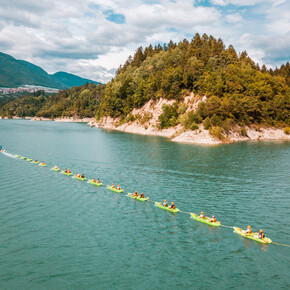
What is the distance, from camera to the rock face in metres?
105

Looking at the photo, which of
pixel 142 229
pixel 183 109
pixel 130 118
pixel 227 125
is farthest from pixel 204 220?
pixel 130 118

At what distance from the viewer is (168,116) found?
134 m

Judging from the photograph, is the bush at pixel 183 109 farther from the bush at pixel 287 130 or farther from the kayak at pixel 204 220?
the kayak at pixel 204 220

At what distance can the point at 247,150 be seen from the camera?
281 ft

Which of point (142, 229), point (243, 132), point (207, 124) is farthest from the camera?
point (243, 132)

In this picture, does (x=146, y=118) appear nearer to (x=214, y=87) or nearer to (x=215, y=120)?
(x=214, y=87)

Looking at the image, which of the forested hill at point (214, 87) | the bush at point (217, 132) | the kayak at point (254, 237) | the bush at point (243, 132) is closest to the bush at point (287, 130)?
the forested hill at point (214, 87)

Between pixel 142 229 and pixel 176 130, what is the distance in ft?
321

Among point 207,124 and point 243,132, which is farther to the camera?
point 243,132

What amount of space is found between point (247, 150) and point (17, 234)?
247 ft

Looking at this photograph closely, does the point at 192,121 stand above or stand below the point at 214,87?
below

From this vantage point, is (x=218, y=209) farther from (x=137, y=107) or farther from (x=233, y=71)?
(x=137, y=107)

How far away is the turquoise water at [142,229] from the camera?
A: 76.7ft

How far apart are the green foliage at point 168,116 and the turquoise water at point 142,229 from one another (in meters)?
69.2
